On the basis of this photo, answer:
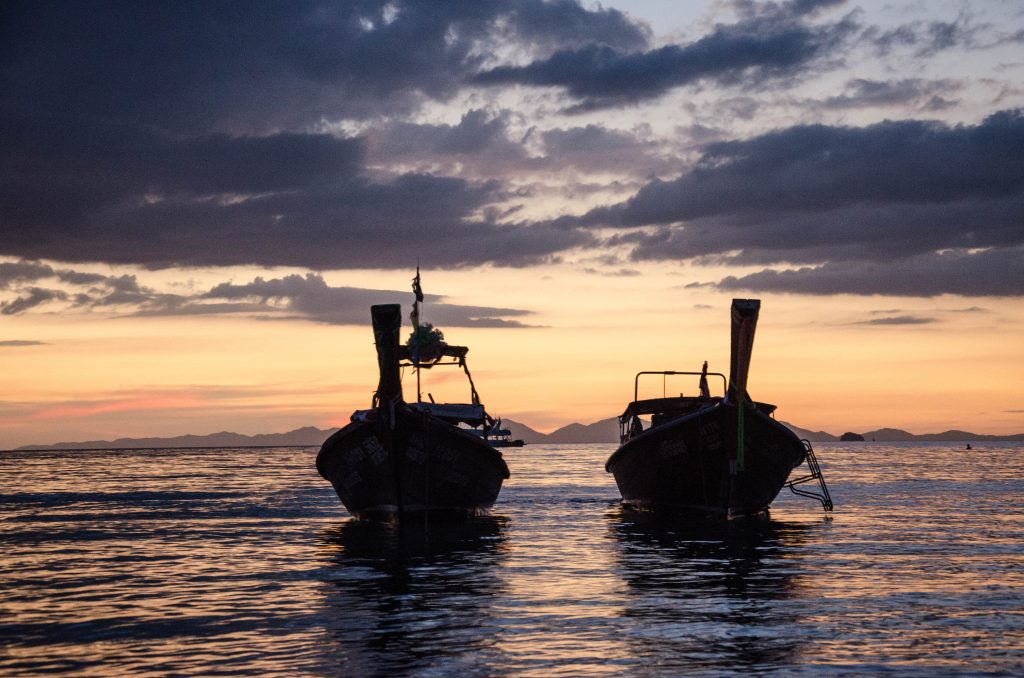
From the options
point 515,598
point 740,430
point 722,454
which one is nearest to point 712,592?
point 515,598

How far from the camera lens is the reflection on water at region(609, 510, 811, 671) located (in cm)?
1363

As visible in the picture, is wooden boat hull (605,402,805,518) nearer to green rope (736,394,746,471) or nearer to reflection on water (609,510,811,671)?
green rope (736,394,746,471)

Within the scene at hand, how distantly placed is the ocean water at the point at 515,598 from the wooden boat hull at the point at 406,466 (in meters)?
0.86

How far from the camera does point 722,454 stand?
3272 cm

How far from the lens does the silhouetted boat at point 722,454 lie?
30.6 metres

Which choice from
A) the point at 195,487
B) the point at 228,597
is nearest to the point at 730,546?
the point at 228,597

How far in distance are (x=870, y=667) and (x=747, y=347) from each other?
17238mm

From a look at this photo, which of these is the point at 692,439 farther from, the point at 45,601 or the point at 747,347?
the point at 45,601

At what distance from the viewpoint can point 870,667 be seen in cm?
1266

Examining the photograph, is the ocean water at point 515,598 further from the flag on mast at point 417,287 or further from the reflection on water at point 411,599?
the flag on mast at point 417,287

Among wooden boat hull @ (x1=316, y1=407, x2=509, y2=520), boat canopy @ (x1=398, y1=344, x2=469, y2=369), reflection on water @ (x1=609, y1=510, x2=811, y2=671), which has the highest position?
boat canopy @ (x1=398, y1=344, x2=469, y2=369)

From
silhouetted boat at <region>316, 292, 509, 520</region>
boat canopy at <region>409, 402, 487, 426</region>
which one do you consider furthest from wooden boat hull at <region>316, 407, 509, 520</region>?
boat canopy at <region>409, 402, 487, 426</region>

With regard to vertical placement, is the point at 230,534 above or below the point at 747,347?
below

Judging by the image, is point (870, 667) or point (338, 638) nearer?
point (870, 667)
